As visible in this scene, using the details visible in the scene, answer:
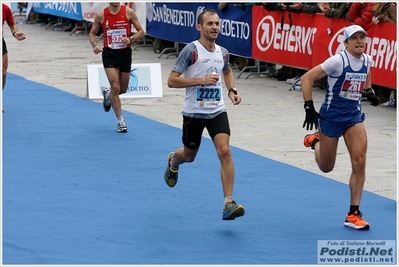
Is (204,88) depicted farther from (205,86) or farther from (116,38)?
(116,38)

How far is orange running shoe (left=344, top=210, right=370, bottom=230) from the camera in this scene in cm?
748

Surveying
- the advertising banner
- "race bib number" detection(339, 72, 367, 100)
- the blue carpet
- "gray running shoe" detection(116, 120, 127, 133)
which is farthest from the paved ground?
the advertising banner

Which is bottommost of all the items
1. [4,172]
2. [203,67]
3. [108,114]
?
[108,114]

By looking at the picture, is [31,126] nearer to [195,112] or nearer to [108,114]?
[108,114]

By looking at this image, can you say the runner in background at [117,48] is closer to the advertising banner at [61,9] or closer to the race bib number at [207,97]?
the race bib number at [207,97]

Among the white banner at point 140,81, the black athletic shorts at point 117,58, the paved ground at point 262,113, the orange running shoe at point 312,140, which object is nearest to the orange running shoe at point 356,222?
the orange running shoe at point 312,140

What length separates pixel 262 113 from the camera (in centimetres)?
1400

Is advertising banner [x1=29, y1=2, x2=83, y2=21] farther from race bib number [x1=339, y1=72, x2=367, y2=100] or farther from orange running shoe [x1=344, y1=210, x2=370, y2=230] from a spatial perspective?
orange running shoe [x1=344, y1=210, x2=370, y2=230]

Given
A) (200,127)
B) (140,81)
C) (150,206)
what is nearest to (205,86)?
(200,127)

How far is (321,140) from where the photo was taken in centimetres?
797

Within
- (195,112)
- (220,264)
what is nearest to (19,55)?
(195,112)

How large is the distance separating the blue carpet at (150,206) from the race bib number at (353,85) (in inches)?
46.5

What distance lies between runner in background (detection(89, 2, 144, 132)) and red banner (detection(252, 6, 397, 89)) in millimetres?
4123

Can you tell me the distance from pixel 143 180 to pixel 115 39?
3.57m
